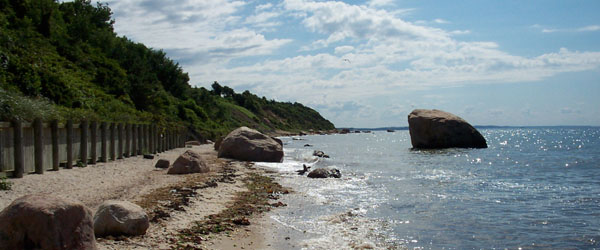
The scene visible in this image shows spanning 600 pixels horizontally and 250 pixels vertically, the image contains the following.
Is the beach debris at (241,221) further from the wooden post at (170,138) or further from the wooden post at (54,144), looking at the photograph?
the wooden post at (170,138)

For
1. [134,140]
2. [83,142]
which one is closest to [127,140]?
[134,140]

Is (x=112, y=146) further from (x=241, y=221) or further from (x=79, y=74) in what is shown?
(x=79, y=74)

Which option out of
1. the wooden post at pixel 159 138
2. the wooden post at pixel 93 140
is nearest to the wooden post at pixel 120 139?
the wooden post at pixel 93 140

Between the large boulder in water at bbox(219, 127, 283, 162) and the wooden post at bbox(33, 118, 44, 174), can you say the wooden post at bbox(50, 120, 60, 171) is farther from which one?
the large boulder in water at bbox(219, 127, 283, 162)

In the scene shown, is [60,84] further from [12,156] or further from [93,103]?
[12,156]

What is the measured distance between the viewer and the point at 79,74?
1543 inches

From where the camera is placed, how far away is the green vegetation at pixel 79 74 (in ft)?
81.8

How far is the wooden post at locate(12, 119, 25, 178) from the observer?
14492 millimetres

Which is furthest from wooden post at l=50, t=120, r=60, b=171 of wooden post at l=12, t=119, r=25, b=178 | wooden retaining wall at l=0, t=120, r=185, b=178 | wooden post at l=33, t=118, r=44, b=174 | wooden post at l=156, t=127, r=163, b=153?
wooden post at l=156, t=127, r=163, b=153

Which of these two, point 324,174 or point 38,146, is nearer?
point 38,146

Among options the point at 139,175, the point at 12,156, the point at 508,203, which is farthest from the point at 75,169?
the point at 508,203

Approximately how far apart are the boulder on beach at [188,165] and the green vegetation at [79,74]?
4541 mm

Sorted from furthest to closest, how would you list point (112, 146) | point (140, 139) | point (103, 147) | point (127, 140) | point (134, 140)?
point (140, 139) → point (134, 140) → point (127, 140) → point (112, 146) → point (103, 147)

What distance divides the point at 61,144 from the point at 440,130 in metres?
32.2
